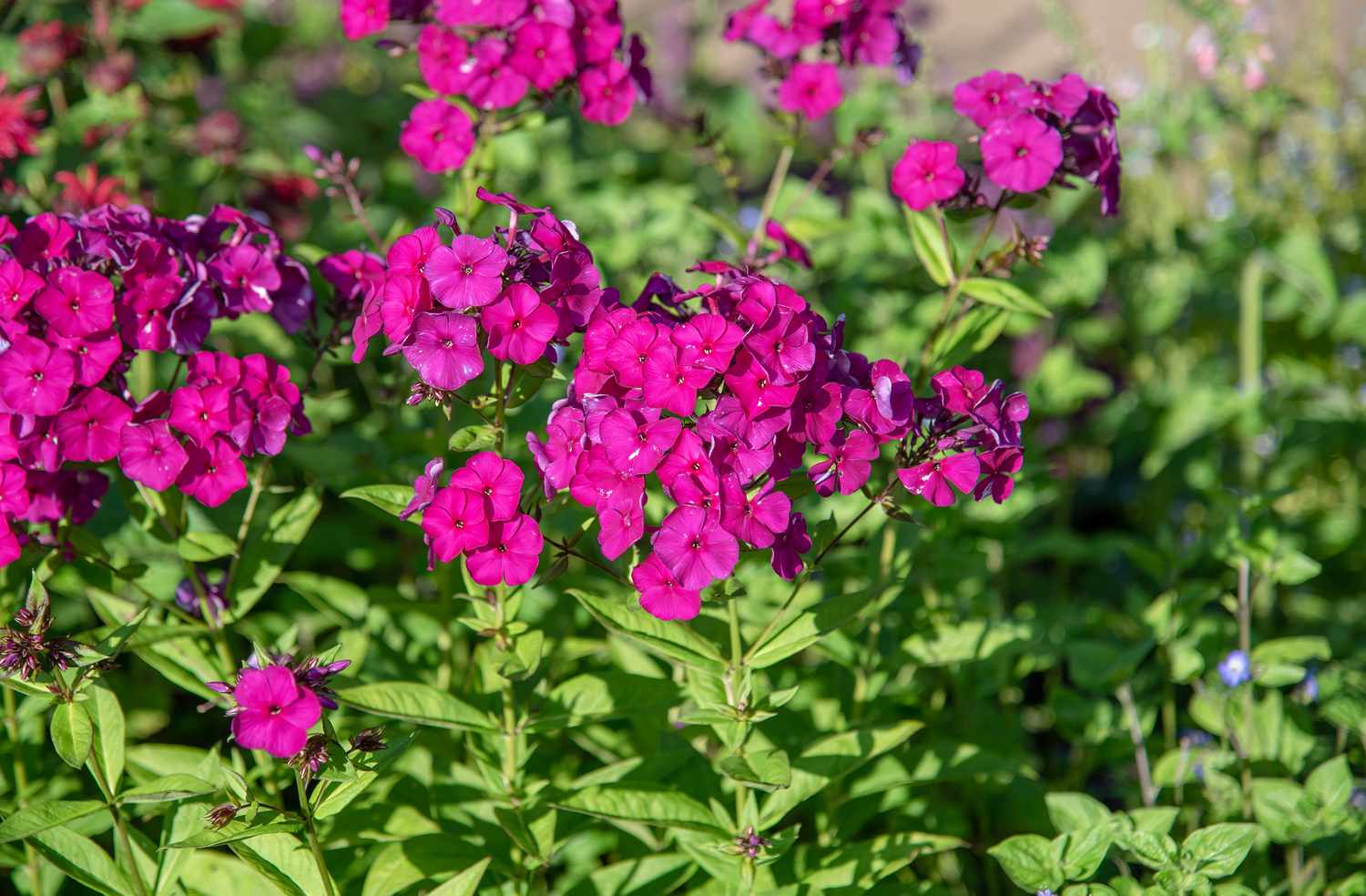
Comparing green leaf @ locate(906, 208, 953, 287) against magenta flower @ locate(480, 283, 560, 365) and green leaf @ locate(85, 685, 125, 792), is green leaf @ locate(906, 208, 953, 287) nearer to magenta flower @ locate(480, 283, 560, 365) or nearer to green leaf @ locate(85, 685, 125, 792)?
magenta flower @ locate(480, 283, 560, 365)

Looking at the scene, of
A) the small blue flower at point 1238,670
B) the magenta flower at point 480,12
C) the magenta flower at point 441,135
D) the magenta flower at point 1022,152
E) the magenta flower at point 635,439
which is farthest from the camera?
the small blue flower at point 1238,670

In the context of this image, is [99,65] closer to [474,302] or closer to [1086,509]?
[474,302]

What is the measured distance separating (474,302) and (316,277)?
41.3 inches

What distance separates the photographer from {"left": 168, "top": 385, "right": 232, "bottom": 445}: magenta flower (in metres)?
1.88

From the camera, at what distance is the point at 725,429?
1.64 metres

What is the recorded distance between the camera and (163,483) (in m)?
1.87

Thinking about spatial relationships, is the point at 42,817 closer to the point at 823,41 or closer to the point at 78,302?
the point at 78,302

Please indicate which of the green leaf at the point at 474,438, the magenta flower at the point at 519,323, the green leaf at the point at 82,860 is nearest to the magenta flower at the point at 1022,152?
the magenta flower at the point at 519,323

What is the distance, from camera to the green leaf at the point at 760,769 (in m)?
1.80

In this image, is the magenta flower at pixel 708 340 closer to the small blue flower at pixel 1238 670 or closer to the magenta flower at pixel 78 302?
the magenta flower at pixel 78 302

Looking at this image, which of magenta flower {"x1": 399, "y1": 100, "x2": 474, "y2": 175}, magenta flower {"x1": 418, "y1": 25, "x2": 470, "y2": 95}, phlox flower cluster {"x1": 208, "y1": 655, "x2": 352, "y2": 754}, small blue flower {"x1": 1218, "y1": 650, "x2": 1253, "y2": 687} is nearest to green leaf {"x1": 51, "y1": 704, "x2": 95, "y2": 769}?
phlox flower cluster {"x1": 208, "y1": 655, "x2": 352, "y2": 754}

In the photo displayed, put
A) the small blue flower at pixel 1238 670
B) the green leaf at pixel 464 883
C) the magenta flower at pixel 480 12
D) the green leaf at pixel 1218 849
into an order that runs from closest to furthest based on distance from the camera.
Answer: the green leaf at pixel 464 883 → the green leaf at pixel 1218 849 → the magenta flower at pixel 480 12 → the small blue flower at pixel 1238 670

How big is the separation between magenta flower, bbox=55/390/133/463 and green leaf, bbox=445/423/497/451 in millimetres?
546

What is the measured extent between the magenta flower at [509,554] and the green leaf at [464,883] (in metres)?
0.48
